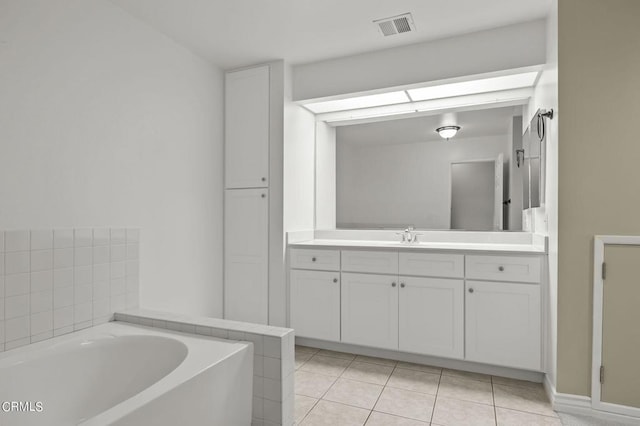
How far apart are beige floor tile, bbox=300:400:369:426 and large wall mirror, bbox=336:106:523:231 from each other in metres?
1.59

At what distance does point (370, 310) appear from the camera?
2.69 meters

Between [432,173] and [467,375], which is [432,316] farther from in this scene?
[432,173]

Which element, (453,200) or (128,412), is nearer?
(128,412)

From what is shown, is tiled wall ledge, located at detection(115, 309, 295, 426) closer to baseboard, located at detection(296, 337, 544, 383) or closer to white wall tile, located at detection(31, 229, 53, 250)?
white wall tile, located at detection(31, 229, 53, 250)

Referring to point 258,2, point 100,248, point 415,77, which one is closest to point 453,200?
point 415,77

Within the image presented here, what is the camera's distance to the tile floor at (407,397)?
193 centimetres

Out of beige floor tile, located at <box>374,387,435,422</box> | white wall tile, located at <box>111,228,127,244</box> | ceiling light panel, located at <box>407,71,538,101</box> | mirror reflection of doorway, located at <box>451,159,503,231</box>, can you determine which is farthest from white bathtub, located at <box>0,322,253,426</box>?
ceiling light panel, located at <box>407,71,538,101</box>

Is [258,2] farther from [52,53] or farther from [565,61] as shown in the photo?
[565,61]

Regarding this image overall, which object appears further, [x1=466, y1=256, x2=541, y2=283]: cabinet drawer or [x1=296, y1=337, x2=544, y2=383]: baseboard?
[x1=296, y1=337, x2=544, y2=383]: baseboard

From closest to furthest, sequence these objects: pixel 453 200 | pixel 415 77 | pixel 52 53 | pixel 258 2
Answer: pixel 52 53, pixel 258 2, pixel 415 77, pixel 453 200

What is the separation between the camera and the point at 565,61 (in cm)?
199

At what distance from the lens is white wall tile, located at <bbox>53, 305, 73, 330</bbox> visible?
1851 millimetres

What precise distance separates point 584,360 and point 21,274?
2.88 metres

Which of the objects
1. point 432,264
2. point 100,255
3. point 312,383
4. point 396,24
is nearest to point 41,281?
point 100,255
